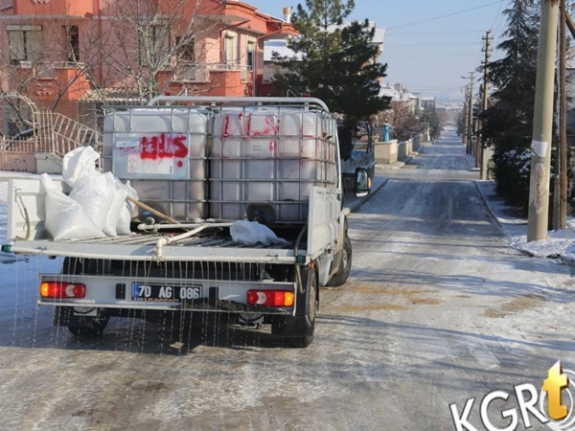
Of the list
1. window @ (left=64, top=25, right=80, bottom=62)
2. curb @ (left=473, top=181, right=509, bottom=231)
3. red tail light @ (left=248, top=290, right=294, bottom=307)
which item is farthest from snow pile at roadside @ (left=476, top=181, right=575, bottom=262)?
window @ (left=64, top=25, right=80, bottom=62)

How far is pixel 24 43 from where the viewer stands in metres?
29.7

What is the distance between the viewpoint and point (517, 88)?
2770 cm

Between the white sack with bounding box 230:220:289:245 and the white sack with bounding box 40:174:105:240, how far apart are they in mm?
1440

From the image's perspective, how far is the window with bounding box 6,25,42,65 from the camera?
2836cm

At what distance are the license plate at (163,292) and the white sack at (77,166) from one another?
1.51 meters

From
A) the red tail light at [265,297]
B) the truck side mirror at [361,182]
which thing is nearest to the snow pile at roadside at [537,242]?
the truck side mirror at [361,182]

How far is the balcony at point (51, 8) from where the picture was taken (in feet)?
95.8

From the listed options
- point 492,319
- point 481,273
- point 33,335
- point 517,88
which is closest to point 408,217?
point 517,88

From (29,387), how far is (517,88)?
953 inches

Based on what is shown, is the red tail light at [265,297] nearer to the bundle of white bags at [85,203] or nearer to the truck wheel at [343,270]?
the bundle of white bags at [85,203]

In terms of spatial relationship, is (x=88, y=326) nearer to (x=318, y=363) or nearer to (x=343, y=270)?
(x=318, y=363)

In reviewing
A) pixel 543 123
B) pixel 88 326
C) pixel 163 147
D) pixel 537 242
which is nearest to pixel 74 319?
pixel 88 326

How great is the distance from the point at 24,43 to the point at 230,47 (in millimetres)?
8188

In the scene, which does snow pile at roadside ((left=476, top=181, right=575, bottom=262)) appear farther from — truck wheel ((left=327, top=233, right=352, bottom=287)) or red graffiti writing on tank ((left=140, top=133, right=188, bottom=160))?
red graffiti writing on tank ((left=140, top=133, right=188, bottom=160))
